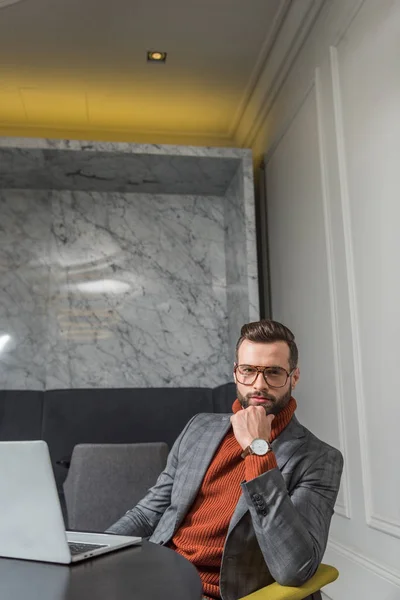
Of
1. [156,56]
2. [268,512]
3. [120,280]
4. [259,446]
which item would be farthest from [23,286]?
[268,512]

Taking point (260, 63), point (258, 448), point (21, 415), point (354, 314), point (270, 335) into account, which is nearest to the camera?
point (258, 448)

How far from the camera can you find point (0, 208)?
4.67 m

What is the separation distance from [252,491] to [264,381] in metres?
0.35

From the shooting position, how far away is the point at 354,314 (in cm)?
270

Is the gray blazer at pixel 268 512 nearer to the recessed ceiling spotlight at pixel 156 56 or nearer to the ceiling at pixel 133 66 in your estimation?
the ceiling at pixel 133 66

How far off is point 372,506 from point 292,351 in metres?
1.12

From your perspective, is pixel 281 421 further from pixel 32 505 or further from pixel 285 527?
pixel 32 505

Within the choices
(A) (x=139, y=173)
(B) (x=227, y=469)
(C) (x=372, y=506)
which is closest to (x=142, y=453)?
(C) (x=372, y=506)

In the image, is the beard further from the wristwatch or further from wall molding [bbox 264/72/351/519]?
wall molding [bbox 264/72/351/519]

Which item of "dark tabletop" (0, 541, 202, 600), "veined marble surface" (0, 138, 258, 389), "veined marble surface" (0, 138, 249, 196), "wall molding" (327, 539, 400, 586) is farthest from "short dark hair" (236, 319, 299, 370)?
"veined marble surface" (0, 138, 249, 196)

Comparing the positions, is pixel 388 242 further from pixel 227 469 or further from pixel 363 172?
pixel 227 469

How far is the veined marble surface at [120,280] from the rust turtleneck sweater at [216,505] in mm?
2622

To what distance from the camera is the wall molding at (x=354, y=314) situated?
2451 millimetres

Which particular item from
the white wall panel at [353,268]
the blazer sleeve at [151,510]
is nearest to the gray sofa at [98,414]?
the white wall panel at [353,268]
